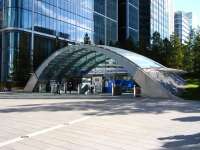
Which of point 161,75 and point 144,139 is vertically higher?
point 161,75

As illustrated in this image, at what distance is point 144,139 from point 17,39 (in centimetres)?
4840

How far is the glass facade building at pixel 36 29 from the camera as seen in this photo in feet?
184

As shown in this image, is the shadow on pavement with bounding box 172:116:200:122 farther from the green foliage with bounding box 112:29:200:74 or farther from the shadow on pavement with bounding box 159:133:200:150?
the green foliage with bounding box 112:29:200:74

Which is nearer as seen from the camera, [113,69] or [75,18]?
[113,69]

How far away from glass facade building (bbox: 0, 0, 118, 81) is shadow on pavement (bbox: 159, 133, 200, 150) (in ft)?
142

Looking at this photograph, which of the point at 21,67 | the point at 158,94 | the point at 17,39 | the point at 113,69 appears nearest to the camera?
the point at 158,94

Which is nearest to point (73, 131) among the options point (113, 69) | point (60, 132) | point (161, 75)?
point (60, 132)

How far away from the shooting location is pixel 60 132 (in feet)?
40.9

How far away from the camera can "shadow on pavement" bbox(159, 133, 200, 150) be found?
991cm

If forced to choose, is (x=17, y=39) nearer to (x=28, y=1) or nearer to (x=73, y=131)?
(x=28, y=1)

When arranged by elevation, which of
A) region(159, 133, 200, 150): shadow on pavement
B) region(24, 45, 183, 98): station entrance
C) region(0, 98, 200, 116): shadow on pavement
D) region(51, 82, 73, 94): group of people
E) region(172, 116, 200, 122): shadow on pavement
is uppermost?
region(24, 45, 183, 98): station entrance

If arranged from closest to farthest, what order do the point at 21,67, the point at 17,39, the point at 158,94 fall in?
the point at 158,94 < the point at 21,67 < the point at 17,39

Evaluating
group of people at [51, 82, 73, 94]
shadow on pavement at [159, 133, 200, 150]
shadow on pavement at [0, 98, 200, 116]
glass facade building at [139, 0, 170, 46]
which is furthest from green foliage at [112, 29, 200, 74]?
shadow on pavement at [159, 133, 200, 150]

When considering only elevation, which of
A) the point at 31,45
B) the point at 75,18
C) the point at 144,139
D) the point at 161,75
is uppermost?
the point at 75,18
